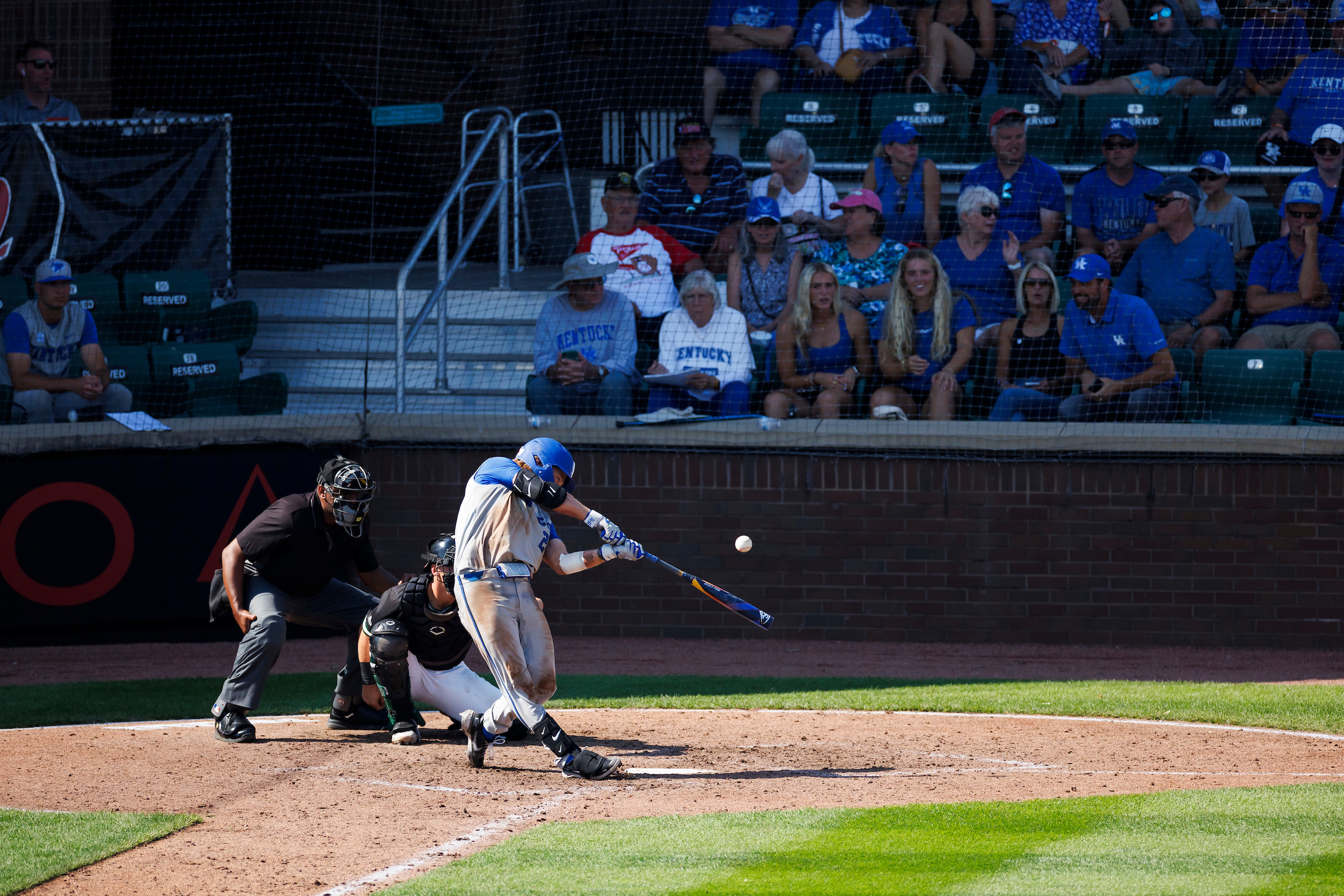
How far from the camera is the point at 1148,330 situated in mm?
10531

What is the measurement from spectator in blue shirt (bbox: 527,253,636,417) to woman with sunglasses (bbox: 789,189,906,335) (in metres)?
1.35

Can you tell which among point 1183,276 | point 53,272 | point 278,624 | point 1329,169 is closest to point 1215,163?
point 1329,169

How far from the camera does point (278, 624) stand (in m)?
8.04

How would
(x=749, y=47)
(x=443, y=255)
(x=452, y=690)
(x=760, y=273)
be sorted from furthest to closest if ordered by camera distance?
(x=749, y=47), (x=443, y=255), (x=760, y=273), (x=452, y=690)

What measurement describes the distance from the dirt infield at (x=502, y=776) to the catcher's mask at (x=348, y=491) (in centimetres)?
117

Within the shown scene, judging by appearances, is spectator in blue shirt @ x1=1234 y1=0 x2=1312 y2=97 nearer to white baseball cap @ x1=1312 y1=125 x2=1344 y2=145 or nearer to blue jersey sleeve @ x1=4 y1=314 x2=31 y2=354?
white baseball cap @ x1=1312 y1=125 x2=1344 y2=145

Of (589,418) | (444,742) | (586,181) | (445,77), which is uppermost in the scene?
(445,77)

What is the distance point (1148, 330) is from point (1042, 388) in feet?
2.73

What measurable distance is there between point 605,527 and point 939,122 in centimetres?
748

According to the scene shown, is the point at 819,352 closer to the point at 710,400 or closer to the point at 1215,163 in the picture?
the point at 710,400

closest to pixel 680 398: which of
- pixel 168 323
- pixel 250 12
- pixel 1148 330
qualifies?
pixel 1148 330

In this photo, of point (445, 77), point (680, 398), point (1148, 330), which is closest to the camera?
point (1148, 330)

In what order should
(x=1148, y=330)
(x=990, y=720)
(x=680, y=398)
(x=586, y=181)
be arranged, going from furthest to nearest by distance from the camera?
(x=586, y=181)
(x=680, y=398)
(x=1148, y=330)
(x=990, y=720)

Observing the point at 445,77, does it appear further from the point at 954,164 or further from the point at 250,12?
the point at 954,164
